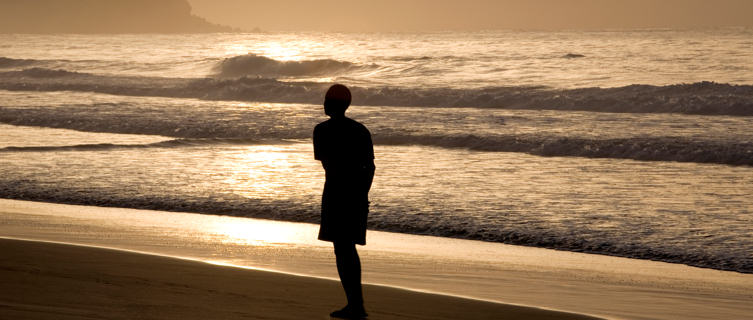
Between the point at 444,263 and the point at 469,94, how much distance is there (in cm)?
2282

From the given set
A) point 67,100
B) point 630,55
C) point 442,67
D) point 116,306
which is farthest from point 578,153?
point 630,55

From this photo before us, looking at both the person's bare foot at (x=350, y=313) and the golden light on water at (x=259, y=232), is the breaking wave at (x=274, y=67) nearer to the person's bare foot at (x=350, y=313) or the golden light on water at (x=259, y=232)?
the golden light on water at (x=259, y=232)

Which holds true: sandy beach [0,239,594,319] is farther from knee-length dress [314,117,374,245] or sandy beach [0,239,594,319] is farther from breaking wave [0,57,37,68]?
breaking wave [0,57,37,68]

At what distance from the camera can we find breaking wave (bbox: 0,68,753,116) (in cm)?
2559

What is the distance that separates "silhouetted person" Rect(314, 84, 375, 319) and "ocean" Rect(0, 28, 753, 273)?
3.54 meters

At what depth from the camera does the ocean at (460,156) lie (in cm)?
962

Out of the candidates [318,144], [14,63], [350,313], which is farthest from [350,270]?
[14,63]

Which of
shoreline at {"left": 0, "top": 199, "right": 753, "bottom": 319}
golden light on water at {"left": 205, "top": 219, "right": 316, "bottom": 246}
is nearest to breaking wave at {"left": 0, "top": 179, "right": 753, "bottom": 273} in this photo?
shoreline at {"left": 0, "top": 199, "right": 753, "bottom": 319}

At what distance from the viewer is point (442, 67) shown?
1726 inches

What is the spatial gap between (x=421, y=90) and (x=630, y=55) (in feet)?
65.3

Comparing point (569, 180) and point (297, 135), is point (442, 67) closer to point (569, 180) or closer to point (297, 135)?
point (297, 135)

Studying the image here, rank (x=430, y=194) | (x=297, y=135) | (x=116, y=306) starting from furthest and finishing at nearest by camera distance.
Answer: (x=297, y=135) → (x=430, y=194) → (x=116, y=306)

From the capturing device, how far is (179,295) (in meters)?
6.06

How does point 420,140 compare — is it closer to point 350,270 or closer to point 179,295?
point 179,295
